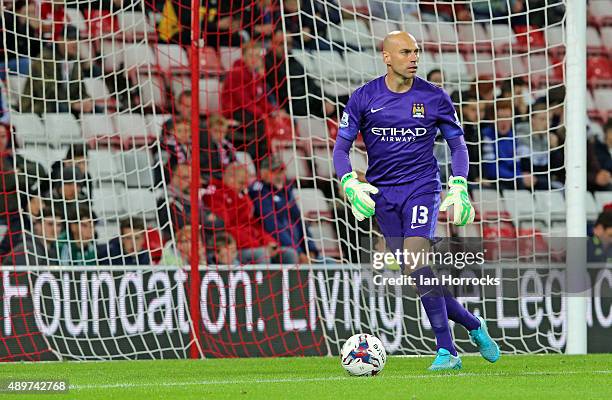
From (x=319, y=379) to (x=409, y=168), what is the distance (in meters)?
1.25

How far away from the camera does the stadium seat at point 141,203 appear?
9.84 meters

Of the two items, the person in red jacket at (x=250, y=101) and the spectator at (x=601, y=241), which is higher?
the person in red jacket at (x=250, y=101)

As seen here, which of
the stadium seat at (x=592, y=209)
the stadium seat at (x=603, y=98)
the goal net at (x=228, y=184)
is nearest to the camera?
the goal net at (x=228, y=184)

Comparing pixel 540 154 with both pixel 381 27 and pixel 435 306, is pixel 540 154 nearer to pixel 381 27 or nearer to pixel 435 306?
pixel 381 27

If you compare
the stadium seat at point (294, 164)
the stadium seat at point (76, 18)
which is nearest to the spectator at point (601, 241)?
the stadium seat at point (294, 164)

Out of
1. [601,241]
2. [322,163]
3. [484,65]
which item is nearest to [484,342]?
[601,241]

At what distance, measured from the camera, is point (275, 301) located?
349 inches

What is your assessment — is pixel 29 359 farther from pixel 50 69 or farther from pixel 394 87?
pixel 394 87

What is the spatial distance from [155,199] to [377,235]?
1825 millimetres

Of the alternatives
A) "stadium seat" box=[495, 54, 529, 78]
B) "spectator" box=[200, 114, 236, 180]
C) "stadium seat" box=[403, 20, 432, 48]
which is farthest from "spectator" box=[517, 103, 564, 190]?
"spectator" box=[200, 114, 236, 180]

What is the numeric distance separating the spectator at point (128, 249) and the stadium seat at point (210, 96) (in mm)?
1227

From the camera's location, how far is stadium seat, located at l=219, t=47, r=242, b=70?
34.4ft

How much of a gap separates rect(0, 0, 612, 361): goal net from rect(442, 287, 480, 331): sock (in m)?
2.30

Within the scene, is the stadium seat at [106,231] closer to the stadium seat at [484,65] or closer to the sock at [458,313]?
the stadium seat at [484,65]
